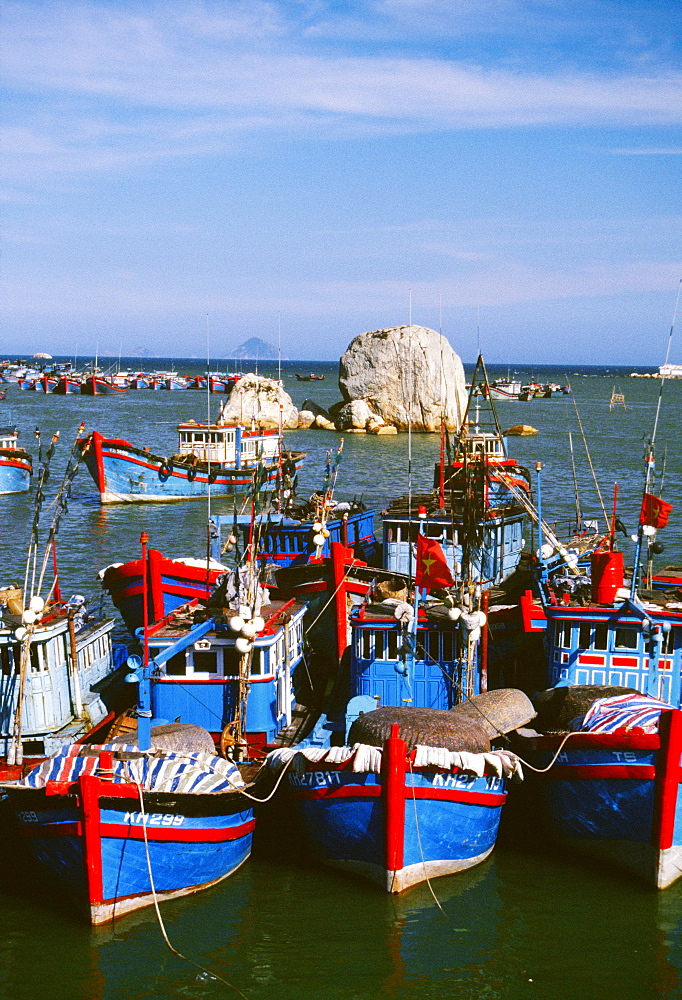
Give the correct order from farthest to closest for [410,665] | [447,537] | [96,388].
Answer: [96,388]
[447,537]
[410,665]

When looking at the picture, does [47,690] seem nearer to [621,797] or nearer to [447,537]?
[621,797]

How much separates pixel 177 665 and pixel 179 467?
Answer: 134 ft

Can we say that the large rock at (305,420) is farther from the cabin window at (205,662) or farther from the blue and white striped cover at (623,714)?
the blue and white striped cover at (623,714)

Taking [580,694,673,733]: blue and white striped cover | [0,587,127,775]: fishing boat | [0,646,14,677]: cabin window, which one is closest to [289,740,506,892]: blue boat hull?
[580,694,673,733]: blue and white striped cover

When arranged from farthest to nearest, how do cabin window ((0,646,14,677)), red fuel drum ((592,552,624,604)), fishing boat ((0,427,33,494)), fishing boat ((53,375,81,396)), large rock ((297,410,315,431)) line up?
fishing boat ((53,375,81,396)) < large rock ((297,410,315,431)) < fishing boat ((0,427,33,494)) < red fuel drum ((592,552,624,604)) < cabin window ((0,646,14,677))

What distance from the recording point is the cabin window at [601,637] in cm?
2067

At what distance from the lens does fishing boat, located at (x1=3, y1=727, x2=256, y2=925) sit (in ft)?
52.0

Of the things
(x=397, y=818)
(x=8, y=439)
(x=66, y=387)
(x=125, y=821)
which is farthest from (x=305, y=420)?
(x=125, y=821)

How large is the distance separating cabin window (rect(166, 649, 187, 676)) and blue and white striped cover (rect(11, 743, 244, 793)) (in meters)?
2.77

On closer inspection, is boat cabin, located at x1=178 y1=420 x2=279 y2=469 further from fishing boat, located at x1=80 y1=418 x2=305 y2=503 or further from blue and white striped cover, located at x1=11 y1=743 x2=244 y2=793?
blue and white striped cover, located at x1=11 y1=743 x2=244 y2=793

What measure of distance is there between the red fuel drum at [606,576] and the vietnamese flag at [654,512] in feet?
9.06

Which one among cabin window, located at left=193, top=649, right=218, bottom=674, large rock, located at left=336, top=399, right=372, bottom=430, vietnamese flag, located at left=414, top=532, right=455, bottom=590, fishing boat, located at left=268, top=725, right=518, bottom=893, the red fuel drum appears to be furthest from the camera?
large rock, located at left=336, top=399, right=372, bottom=430

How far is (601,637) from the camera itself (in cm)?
2072

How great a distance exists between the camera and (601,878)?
59.1 feet
